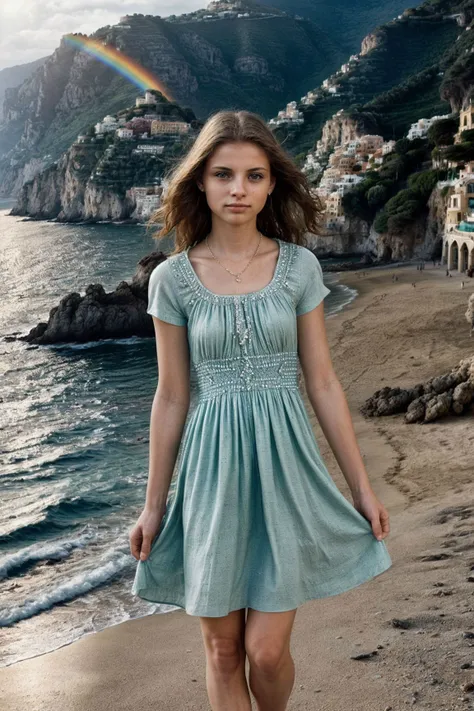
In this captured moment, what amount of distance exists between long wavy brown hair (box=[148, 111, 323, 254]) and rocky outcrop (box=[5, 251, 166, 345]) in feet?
84.5

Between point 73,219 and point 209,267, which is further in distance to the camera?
point 73,219

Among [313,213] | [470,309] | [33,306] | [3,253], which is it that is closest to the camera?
[313,213]

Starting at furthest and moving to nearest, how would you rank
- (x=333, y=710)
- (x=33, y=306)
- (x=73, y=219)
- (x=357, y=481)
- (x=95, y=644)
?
(x=73, y=219) < (x=33, y=306) < (x=95, y=644) < (x=333, y=710) < (x=357, y=481)

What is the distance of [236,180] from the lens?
93.4 inches

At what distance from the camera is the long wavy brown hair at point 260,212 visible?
7.82 ft

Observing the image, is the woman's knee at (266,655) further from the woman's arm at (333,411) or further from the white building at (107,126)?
the white building at (107,126)

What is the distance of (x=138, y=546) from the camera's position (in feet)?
7.81

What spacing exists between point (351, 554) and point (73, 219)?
10831 cm

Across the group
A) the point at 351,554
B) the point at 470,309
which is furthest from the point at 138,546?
the point at 470,309

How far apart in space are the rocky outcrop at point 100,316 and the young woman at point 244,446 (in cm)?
2597

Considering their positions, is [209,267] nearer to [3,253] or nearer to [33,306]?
[33,306]

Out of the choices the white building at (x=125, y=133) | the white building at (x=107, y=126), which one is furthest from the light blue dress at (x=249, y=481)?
the white building at (x=107, y=126)

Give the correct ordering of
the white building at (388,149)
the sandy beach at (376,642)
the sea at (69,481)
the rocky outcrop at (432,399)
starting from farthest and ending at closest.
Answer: the white building at (388,149)
the rocky outcrop at (432,399)
the sea at (69,481)
the sandy beach at (376,642)

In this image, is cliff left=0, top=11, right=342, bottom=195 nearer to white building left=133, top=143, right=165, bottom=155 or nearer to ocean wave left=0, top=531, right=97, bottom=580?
white building left=133, top=143, right=165, bottom=155
